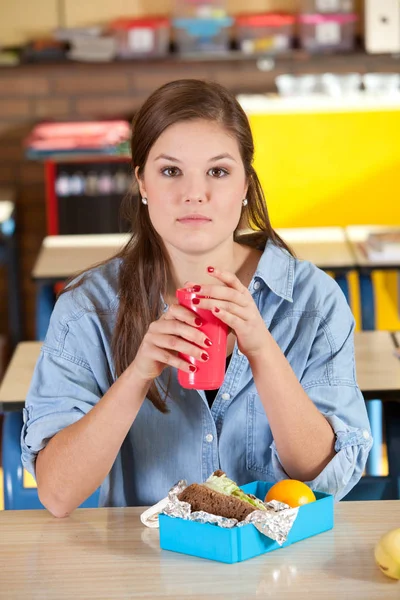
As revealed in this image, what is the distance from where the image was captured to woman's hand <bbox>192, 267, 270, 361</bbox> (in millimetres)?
1415

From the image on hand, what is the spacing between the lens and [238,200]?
5.63ft

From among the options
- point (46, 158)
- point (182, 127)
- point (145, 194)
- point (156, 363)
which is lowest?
point (46, 158)

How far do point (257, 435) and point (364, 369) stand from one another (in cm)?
74

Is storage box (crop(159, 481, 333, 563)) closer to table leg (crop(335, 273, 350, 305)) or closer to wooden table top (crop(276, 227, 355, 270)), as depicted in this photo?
wooden table top (crop(276, 227, 355, 270))

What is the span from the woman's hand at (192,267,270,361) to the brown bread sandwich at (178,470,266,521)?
0.71 ft

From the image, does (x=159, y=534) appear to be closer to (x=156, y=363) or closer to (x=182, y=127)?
(x=156, y=363)

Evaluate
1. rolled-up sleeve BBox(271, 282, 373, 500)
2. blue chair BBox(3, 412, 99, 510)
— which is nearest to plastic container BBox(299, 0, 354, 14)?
blue chair BBox(3, 412, 99, 510)

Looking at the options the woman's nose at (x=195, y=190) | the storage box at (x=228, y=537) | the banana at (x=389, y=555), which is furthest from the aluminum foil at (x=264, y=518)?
the woman's nose at (x=195, y=190)

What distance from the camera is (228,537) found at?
1.32 metres

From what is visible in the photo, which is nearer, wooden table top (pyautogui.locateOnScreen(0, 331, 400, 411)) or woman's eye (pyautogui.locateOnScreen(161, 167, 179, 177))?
woman's eye (pyautogui.locateOnScreen(161, 167, 179, 177))

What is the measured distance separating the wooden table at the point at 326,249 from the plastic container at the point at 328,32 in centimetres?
193

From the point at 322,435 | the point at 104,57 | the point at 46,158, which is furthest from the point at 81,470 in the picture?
the point at 104,57

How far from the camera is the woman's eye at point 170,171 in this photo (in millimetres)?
1699

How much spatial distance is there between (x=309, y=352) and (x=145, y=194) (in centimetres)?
39
